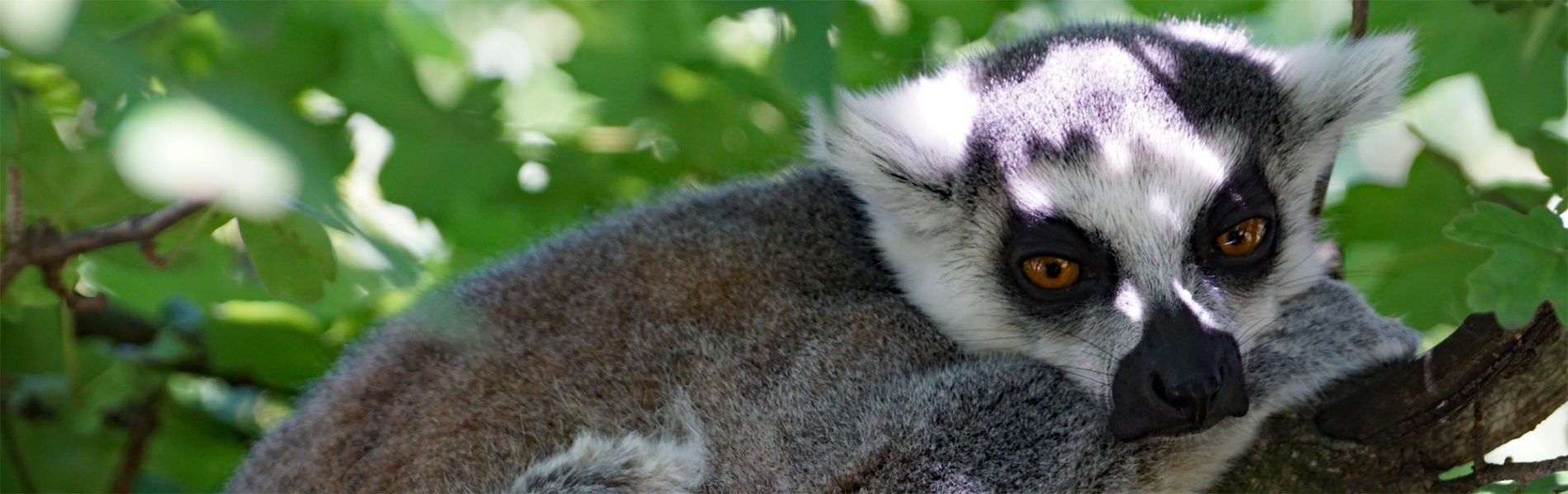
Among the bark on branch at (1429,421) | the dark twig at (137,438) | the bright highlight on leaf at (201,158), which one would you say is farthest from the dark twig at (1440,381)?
the dark twig at (137,438)

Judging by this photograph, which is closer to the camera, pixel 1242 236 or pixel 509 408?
pixel 1242 236

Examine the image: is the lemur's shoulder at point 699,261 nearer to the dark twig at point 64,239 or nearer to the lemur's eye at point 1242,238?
the lemur's eye at point 1242,238

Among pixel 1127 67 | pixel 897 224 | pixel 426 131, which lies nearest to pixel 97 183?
pixel 426 131

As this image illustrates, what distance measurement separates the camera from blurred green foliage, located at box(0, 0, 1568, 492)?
251 cm

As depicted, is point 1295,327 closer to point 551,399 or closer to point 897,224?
point 897,224

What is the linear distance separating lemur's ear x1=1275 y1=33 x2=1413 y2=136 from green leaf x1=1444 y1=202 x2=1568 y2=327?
0.99 meters

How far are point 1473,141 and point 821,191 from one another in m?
3.19

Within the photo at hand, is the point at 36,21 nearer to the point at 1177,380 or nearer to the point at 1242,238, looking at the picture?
the point at 1177,380

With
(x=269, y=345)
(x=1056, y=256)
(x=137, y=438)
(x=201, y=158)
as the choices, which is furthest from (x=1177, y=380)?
(x=137, y=438)

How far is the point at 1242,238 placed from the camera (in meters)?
2.93

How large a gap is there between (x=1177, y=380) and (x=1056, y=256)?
0.45 metres

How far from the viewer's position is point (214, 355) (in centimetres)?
388

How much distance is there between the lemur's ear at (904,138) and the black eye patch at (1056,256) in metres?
0.25

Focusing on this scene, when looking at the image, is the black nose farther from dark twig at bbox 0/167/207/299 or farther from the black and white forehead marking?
dark twig at bbox 0/167/207/299
